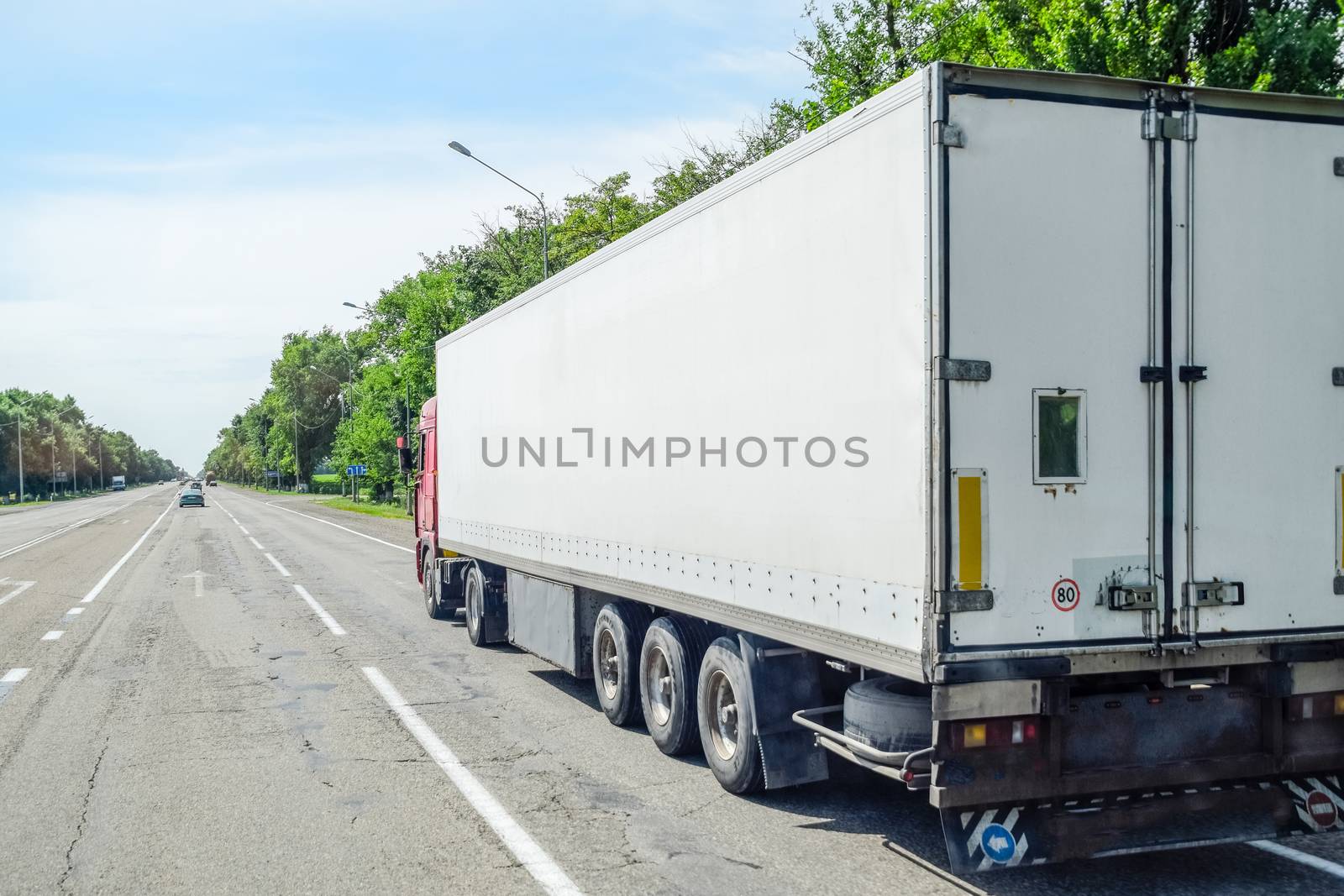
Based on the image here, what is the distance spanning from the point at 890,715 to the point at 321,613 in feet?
39.2

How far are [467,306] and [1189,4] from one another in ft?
110

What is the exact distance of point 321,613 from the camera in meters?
15.3

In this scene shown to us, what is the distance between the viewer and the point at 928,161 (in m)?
4.51

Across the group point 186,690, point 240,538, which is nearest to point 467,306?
point 240,538

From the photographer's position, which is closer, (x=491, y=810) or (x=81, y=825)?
(x=81, y=825)

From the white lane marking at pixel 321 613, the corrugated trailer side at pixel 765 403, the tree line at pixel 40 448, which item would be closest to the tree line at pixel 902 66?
the corrugated trailer side at pixel 765 403

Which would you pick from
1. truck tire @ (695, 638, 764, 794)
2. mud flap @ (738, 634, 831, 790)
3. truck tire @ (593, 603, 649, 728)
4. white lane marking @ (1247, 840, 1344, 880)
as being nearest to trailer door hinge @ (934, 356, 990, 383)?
mud flap @ (738, 634, 831, 790)

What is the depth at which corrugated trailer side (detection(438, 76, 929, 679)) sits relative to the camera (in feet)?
15.5

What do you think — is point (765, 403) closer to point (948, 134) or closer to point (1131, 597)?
point (948, 134)

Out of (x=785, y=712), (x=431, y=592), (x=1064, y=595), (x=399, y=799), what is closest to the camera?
(x=1064, y=595)

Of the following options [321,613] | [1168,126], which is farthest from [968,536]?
[321,613]

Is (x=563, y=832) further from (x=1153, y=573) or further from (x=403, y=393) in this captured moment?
(x=403, y=393)

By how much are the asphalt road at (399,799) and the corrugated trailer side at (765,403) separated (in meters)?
1.09

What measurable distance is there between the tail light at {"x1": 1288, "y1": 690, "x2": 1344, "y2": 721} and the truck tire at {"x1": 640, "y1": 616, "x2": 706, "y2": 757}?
321 cm
